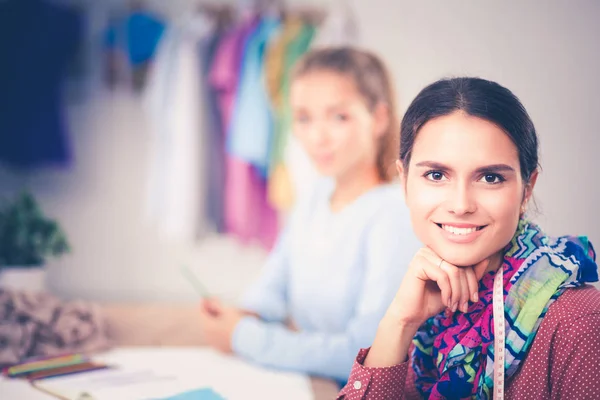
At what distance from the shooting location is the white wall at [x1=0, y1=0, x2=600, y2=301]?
3.01ft

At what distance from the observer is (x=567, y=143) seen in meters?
0.92

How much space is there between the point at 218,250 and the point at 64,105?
94cm

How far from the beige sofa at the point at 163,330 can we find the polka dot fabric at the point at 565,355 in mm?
367

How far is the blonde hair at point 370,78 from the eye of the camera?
1.18 meters

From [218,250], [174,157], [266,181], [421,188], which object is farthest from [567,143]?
[218,250]

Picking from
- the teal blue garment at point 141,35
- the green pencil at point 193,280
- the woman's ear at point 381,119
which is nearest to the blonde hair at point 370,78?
the woman's ear at point 381,119

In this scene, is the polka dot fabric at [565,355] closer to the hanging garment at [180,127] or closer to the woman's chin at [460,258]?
the woman's chin at [460,258]

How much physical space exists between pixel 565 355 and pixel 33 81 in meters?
2.21

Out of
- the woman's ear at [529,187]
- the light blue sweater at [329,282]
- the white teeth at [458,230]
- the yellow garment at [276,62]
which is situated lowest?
the light blue sweater at [329,282]

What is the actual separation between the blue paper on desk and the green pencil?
1675 mm

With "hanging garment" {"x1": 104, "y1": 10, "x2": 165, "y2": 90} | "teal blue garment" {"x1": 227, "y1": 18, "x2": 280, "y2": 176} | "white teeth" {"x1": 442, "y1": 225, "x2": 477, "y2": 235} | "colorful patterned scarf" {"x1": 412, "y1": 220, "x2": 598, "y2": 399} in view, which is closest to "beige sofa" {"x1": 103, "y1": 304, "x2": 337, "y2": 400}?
"colorful patterned scarf" {"x1": 412, "y1": 220, "x2": 598, "y2": 399}

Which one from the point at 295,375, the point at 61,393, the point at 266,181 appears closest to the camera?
the point at 61,393

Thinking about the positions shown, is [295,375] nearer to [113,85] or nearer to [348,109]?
[348,109]

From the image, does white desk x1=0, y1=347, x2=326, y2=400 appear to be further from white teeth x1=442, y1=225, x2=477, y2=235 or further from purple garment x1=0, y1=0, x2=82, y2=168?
purple garment x1=0, y1=0, x2=82, y2=168
